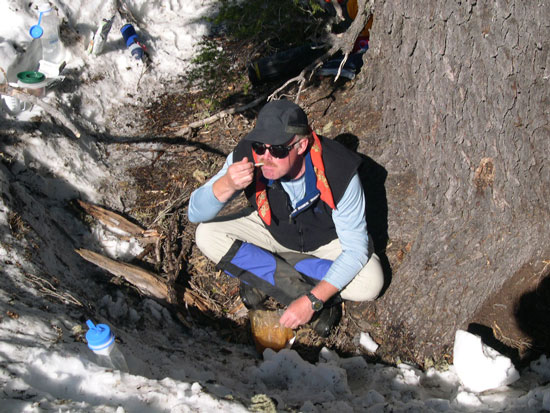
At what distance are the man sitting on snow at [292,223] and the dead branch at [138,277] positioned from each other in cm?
48

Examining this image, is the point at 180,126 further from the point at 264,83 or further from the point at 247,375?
the point at 247,375

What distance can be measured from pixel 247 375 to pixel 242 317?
76 cm

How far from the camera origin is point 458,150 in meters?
2.94

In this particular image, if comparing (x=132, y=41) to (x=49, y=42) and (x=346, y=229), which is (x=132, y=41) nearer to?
(x=49, y=42)

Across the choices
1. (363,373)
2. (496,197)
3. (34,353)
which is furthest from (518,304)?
(34,353)

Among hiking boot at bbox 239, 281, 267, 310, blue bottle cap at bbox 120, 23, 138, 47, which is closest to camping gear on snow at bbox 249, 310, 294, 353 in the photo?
hiking boot at bbox 239, 281, 267, 310

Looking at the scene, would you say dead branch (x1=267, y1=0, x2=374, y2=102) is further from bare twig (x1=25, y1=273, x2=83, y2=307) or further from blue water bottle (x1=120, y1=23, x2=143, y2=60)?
blue water bottle (x1=120, y1=23, x2=143, y2=60)

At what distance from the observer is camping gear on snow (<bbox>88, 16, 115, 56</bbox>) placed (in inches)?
210

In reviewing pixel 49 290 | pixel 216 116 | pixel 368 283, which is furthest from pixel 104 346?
pixel 216 116

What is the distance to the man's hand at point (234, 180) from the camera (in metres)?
2.95

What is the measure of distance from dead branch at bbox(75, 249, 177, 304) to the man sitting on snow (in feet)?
1.56

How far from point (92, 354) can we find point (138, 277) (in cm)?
141

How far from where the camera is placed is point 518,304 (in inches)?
124

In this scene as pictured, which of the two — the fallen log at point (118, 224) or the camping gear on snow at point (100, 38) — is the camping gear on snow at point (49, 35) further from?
the fallen log at point (118, 224)
